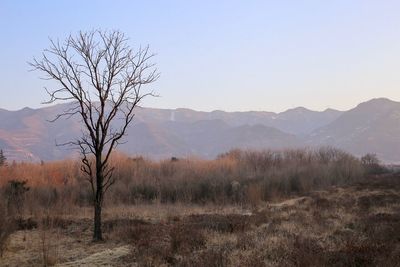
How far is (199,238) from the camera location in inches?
485

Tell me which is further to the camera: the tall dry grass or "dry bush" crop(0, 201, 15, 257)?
the tall dry grass

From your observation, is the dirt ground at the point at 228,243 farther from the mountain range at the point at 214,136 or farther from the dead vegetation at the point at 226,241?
the mountain range at the point at 214,136

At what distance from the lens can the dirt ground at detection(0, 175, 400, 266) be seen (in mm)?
9719

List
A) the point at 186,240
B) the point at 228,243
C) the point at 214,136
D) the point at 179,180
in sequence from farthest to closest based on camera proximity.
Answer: the point at 214,136
the point at 179,180
the point at 186,240
the point at 228,243

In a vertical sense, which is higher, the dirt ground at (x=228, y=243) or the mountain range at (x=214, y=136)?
the mountain range at (x=214, y=136)

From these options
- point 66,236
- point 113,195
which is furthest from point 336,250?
point 113,195

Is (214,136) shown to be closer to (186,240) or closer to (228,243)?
(186,240)

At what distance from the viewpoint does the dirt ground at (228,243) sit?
9.72 meters

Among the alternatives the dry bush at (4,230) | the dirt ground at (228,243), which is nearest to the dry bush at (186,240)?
the dirt ground at (228,243)

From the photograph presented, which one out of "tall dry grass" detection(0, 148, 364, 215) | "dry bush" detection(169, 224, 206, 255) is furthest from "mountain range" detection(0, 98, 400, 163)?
"dry bush" detection(169, 224, 206, 255)

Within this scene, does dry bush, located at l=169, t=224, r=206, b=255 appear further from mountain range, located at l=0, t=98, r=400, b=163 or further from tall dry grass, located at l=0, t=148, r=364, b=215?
mountain range, located at l=0, t=98, r=400, b=163

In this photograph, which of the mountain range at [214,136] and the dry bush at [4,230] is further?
the mountain range at [214,136]

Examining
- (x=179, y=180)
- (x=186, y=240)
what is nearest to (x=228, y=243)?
(x=186, y=240)

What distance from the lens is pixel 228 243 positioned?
38.1 feet
